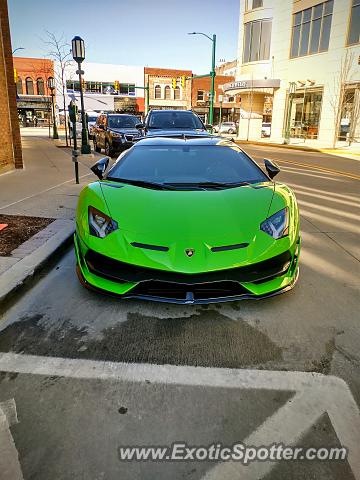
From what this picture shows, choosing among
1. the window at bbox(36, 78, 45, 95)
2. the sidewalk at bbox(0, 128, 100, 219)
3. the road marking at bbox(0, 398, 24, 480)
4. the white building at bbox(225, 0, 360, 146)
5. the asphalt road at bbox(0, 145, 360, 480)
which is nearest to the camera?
the road marking at bbox(0, 398, 24, 480)

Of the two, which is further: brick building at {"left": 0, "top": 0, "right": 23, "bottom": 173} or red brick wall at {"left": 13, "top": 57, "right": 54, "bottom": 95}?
red brick wall at {"left": 13, "top": 57, "right": 54, "bottom": 95}

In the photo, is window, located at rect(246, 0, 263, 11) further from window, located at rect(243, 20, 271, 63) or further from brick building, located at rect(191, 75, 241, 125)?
brick building, located at rect(191, 75, 241, 125)

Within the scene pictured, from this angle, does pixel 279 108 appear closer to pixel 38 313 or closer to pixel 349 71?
pixel 349 71

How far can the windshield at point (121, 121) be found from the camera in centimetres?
1671

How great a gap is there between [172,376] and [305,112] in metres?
30.5

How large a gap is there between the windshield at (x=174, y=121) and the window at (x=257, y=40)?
2453cm

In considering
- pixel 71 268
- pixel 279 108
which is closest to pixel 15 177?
pixel 71 268

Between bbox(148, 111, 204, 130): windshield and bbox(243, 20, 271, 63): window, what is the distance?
2453 cm

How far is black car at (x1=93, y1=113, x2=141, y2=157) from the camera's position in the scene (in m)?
15.1

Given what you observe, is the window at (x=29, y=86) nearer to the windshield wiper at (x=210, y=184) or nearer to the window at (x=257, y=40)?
the window at (x=257, y=40)

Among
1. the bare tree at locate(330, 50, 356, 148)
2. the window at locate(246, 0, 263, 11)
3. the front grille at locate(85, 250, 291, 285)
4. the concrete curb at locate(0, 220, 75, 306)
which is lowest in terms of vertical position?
the concrete curb at locate(0, 220, 75, 306)

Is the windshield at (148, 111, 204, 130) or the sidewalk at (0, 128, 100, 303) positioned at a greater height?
the windshield at (148, 111, 204, 130)

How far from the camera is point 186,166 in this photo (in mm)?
4547

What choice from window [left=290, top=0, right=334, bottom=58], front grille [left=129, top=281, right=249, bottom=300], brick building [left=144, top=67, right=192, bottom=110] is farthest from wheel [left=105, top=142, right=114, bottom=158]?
brick building [left=144, top=67, right=192, bottom=110]
